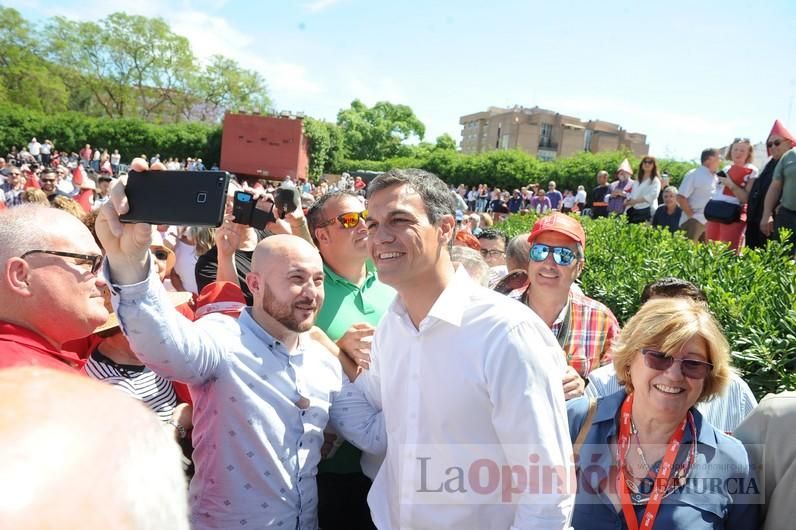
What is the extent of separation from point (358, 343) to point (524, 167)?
137 feet

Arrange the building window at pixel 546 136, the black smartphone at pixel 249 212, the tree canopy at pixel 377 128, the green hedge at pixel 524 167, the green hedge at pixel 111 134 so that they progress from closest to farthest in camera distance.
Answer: the black smartphone at pixel 249 212 < the green hedge at pixel 524 167 < the green hedge at pixel 111 134 < the tree canopy at pixel 377 128 < the building window at pixel 546 136

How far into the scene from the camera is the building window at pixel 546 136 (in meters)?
95.8

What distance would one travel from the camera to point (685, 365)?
2.39m

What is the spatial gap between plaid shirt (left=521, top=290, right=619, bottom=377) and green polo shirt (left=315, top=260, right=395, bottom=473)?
1112 millimetres

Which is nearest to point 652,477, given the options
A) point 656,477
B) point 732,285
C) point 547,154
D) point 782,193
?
→ point 656,477

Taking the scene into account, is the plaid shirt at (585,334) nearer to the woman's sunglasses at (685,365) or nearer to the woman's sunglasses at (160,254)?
the woman's sunglasses at (685,365)

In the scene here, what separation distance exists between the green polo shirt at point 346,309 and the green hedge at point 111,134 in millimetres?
51734

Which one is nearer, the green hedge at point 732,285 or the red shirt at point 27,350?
the red shirt at point 27,350

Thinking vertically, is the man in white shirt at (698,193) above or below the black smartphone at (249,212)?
above

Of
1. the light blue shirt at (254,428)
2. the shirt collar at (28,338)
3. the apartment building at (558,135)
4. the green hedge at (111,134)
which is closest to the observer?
the shirt collar at (28,338)

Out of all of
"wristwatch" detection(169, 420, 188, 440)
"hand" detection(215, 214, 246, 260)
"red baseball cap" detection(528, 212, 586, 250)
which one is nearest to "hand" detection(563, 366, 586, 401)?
"red baseball cap" detection(528, 212, 586, 250)

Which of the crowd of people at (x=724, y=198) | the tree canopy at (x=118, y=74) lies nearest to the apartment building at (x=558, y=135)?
the tree canopy at (x=118, y=74)

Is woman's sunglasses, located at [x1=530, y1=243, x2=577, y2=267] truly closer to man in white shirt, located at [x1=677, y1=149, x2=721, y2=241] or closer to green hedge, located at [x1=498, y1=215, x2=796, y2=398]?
green hedge, located at [x1=498, y1=215, x2=796, y2=398]

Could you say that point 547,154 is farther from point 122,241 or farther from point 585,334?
point 122,241
